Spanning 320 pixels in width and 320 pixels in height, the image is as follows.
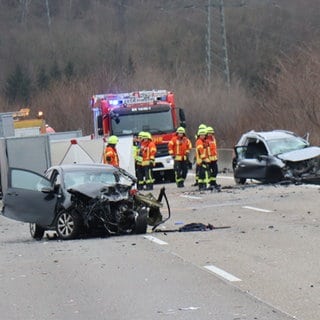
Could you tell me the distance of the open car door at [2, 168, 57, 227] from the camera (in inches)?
591

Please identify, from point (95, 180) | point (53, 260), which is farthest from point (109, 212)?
point (53, 260)

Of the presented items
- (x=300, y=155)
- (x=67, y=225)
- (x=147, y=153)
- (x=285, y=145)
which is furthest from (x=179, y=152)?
(x=67, y=225)

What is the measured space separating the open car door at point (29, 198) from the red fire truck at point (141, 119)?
1292 cm

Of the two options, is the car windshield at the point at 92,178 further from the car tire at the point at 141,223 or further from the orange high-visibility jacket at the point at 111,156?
the orange high-visibility jacket at the point at 111,156

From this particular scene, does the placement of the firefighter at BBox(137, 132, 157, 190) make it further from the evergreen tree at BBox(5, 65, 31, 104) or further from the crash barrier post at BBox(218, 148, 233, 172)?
the evergreen tree at BBox(5, 65, 31, 104)

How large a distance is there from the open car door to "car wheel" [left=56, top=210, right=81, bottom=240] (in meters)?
0.18

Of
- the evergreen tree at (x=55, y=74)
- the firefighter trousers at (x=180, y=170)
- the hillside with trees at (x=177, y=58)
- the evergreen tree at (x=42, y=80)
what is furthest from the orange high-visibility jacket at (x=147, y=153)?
the evergreen tree at (x=55, y=74)

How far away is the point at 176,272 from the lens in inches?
409

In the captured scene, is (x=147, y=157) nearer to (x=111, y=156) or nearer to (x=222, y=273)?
(x=111, y=156)

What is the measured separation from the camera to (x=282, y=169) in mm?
23031

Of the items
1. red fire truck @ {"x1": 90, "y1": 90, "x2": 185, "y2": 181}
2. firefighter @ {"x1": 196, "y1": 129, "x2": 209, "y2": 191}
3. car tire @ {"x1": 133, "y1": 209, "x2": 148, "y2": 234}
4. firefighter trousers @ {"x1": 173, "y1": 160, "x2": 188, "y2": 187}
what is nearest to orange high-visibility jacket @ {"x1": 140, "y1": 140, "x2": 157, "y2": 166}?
firefighter trousers @ {"x1": 173, "y1": 160, "x2": 188, "y2": 187}

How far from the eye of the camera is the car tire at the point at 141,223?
14773mm

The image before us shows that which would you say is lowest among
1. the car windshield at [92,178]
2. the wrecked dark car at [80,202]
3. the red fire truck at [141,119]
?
the wrecked dark car at [80,202]

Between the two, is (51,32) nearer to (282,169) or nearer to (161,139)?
(161,139)
